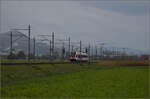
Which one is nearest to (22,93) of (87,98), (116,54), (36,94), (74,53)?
(36,94)

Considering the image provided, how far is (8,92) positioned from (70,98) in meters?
4.41

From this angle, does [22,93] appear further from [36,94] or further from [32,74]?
[32,74]

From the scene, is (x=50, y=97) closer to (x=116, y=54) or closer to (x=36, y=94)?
(x=36, y=94)

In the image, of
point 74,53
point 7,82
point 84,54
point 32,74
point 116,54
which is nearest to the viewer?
point 7,82

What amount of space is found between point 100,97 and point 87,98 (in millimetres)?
1023

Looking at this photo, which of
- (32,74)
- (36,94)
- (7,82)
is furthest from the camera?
(32,74)

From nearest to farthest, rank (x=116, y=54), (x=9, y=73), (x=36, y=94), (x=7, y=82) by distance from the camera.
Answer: (x=36, y=94)
(x=7, y=82)
(x=9, y=73)
(x=116, y=54)

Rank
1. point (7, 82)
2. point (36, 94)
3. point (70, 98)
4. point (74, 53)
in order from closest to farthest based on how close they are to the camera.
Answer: point (70, 98), point (36, 94), point (7, 82), point (74, 53)

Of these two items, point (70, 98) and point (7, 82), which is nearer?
point (70, 98)

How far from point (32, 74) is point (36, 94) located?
468 inches

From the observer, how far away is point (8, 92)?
16453 millimetres

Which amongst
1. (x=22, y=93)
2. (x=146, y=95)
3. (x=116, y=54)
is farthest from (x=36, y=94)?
(x=116, y=54)

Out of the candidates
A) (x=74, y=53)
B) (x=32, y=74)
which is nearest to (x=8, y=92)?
(x=32, y=74)

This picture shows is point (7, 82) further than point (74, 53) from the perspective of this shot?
No
